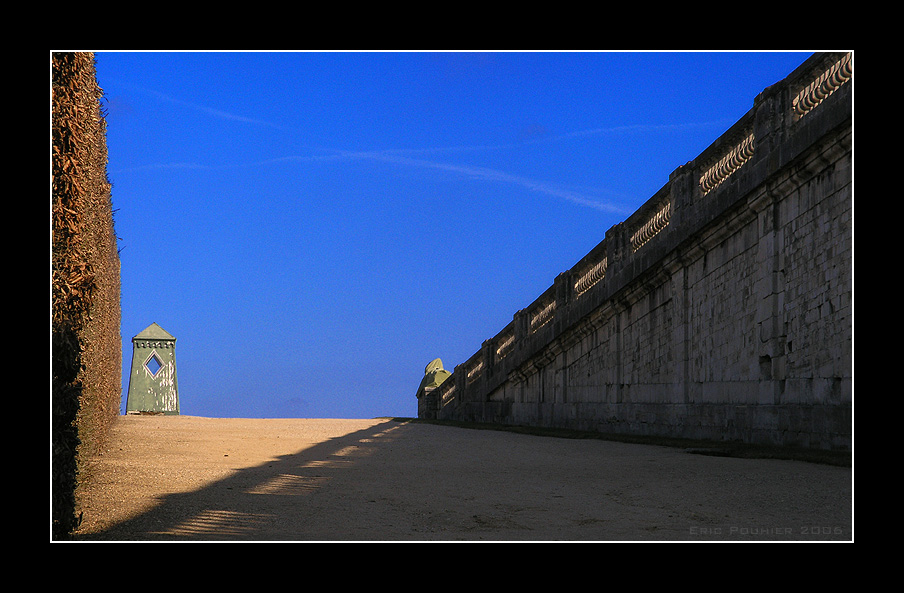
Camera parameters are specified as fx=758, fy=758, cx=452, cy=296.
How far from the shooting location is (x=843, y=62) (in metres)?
9.04

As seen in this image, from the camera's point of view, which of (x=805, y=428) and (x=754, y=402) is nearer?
(x=805, y=428)

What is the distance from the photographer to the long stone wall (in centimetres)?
916

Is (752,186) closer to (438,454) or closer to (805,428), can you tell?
(805,428)

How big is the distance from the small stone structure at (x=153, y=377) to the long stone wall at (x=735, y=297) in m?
12.9

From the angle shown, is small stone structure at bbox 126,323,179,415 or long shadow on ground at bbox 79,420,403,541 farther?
small stone structure at bbox 126,323,179,415

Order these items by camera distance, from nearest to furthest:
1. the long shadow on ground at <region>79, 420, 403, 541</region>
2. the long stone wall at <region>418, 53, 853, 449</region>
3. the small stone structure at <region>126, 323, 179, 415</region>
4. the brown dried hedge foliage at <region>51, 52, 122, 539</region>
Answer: the brown dried hedge foliage at <region>51, 52, 122, 539</region>
the long shadow on ground at <region>79, 420, 403, 541</region>
the long stone wall at <region>418, 53, 853, 449</region>
the small stone structure at <region>126, 323, 179, 415</region>

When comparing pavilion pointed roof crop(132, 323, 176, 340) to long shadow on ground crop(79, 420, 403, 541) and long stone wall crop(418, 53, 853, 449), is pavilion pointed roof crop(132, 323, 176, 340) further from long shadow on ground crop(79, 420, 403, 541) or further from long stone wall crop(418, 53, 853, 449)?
long shadow on ground crop(79, 420, 403, 541)

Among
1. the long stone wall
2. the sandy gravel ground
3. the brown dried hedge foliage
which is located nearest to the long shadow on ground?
the sandy gravel ground

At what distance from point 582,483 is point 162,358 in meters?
20.3

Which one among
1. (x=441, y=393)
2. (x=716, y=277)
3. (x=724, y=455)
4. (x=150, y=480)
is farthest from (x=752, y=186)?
(x=441, y=393)

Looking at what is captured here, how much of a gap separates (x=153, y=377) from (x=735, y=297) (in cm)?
1903

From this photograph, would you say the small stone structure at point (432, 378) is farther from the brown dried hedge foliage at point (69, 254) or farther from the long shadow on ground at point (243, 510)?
the brown dried hedge foliage at point (69, 254)

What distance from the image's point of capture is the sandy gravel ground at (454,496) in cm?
480

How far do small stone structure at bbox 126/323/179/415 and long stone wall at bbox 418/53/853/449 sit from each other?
42.3 feet
